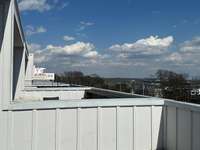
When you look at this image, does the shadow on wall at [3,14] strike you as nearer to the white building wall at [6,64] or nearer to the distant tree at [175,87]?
the white building wall at [6,64]

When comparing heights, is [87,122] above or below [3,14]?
below

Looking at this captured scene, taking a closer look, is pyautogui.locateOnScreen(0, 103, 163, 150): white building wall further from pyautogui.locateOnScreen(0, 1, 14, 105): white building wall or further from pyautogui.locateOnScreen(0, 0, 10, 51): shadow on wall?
pyautogui.locateOnScreen(0, 0, 10, 51): shadow on wall

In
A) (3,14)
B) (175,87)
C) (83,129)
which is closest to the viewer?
(3,14)

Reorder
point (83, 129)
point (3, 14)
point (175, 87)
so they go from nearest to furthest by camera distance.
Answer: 1. point (3, 14)
2. point (83, 129)
3. point (175, 87)

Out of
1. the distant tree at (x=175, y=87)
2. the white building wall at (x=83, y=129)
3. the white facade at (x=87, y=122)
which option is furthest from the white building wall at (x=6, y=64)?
the distant tree at (x=175, y=87)

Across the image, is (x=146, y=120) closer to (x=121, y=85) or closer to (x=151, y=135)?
(x=151, y=135)

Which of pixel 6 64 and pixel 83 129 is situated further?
pixel 83 129

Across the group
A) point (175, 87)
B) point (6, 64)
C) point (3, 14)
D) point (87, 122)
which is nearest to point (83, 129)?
point (87, 122)

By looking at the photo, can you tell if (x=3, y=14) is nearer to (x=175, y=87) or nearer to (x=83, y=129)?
(x=83, y=129)

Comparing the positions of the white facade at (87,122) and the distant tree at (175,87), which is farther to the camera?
the distant tree at (175,87)

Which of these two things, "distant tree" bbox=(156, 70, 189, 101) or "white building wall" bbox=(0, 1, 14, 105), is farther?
"distant tree" bbox=(156, 70, 189, 101)

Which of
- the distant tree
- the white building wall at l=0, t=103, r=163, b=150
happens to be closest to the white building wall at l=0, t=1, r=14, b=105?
the white building wall at l=0, t=103, r=163, b=150

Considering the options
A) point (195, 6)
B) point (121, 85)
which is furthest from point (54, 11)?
point (195, 6)

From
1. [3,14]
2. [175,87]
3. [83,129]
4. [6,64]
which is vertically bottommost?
[83,129]
